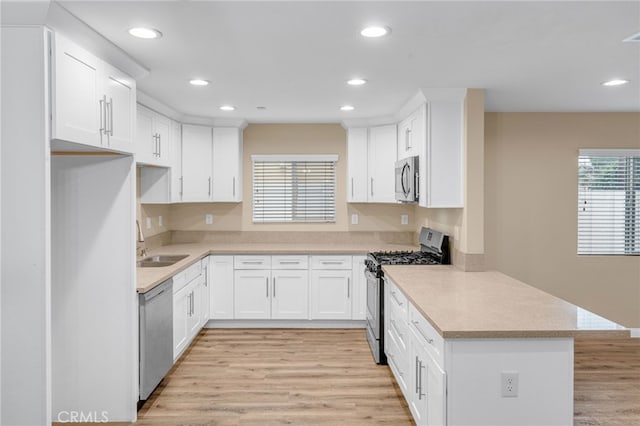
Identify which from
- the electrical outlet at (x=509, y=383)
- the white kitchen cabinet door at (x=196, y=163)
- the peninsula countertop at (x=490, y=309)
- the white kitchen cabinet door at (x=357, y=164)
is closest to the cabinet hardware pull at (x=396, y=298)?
the peninsula countertop at (x=490, y=309)

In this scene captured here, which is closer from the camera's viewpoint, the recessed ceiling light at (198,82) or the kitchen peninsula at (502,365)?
the kitchen peninsula at (502,365)

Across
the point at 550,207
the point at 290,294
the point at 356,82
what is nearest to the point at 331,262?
the point at 290,294

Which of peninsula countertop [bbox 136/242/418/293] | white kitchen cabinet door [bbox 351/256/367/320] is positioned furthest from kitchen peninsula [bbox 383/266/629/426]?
white kitchen cabinet door [bbox 351/256/367/320]

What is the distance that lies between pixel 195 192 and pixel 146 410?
8.32 ft

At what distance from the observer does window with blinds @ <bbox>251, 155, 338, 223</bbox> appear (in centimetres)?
558

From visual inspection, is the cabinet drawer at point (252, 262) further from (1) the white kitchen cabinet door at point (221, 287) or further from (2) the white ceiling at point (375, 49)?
(2) the white ceiling at point (375, 49)

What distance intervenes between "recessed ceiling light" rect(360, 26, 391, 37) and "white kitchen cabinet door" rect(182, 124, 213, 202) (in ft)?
10.2

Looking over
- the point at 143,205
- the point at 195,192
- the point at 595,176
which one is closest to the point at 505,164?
the point at 595,176

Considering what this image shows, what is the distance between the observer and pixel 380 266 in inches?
155

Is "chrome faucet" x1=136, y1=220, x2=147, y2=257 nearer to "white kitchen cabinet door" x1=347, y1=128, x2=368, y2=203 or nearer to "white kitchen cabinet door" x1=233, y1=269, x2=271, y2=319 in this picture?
"white kitchen cabinet door" x1=233, y1=269, x2=271, y2=319

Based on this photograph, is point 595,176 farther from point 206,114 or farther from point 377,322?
point 206,114

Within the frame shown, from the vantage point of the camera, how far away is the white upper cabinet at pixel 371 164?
5.07 m

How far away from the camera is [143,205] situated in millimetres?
4676

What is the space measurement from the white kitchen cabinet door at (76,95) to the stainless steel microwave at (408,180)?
2468 mm
